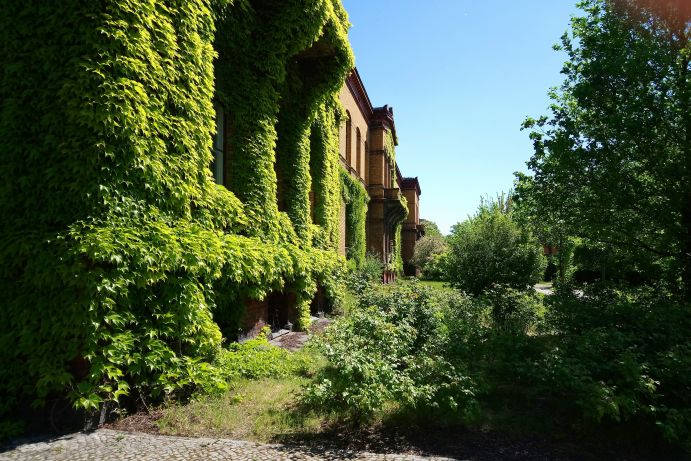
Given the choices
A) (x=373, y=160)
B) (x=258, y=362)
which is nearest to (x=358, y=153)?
(x=373, y=160)

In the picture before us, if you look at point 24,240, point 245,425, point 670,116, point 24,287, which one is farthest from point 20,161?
point 670,116

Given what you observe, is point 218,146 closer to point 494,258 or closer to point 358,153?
point 494,258

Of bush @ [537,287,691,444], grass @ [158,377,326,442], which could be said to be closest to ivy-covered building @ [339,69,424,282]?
grass @ [158,377,326,442]

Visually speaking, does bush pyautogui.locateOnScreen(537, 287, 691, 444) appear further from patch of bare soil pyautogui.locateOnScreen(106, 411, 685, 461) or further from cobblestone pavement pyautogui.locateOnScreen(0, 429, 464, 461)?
cobblestone pavement pyautogui.locateOnScreen(0, 429, 464, 461)

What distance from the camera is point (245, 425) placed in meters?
4.23

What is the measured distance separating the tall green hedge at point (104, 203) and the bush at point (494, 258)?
8.20 meters

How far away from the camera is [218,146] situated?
7.89 meters

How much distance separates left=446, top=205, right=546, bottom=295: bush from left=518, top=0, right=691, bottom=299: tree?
8.57 feet

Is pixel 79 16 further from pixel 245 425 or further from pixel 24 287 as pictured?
pixel 245 425

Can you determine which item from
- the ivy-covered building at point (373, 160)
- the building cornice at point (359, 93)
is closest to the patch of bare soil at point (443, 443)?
the ivy-covered building at point (373, 160)

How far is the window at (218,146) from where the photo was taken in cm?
781

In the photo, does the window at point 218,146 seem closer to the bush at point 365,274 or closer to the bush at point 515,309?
the bush at point 365,274

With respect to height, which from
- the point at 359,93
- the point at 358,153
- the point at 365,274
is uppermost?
the point at 359,93

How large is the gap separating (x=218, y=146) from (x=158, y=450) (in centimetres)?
552
